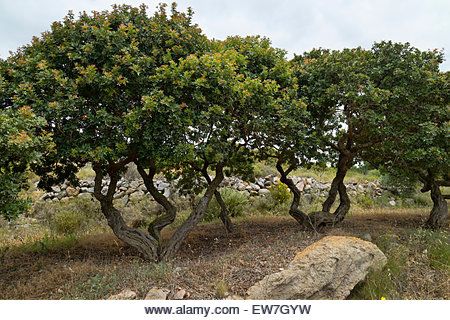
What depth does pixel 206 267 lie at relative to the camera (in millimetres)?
6883

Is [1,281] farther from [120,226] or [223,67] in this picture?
[223,67]

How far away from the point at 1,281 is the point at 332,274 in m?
5.89

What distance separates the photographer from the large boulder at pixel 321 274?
5.72 meters

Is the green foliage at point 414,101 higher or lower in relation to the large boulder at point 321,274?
higher

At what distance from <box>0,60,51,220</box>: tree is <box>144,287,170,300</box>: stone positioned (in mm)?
2224

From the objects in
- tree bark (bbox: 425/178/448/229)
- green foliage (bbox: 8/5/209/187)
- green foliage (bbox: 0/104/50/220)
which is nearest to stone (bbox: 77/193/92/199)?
green foliage (bbox: 8/5/209/187)

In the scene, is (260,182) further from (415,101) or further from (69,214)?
(415,101)

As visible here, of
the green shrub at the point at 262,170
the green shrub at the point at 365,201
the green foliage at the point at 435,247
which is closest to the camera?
the green foliage at the point at 435,247

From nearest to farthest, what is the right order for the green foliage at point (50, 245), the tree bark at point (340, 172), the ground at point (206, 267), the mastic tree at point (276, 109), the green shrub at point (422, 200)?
the ground at point (206, 267)
the mastic tree at point (276, 109)
the green foliage at point (50, 245)
the tree bark at point (340, 172)
the green shrub at point (422, 200)

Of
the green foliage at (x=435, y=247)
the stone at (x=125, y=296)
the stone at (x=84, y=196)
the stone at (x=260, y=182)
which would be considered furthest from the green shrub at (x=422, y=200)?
the stone at (x=125, y=296)

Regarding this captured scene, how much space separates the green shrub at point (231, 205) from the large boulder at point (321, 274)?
7.74 metres

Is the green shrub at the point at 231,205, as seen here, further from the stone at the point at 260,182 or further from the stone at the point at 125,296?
the stone at the point at 125,296

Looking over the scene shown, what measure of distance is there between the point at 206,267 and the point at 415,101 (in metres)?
5.69

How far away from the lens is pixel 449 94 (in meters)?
8.44
